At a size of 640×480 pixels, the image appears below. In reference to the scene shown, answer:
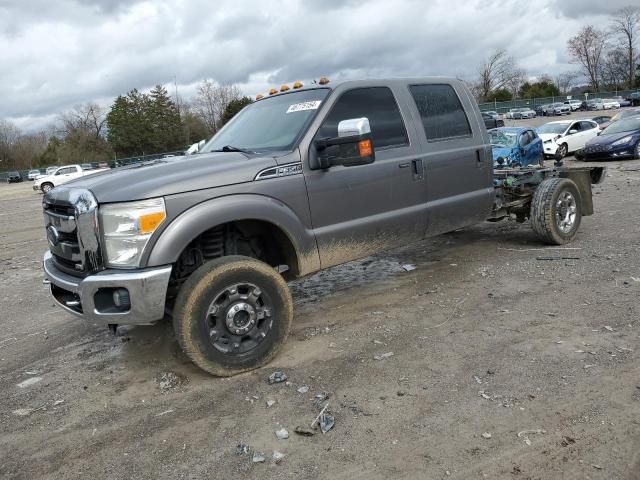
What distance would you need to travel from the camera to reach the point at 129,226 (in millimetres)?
3355

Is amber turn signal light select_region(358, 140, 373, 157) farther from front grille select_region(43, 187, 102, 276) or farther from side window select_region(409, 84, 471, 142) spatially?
front grille select_region(43, 187, 102, 276)

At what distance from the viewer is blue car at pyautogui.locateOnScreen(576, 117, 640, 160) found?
1659 centimetres

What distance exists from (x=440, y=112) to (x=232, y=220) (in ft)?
8.58

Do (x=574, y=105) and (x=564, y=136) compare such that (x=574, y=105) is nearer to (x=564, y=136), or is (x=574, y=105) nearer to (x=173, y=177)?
(x=564, y=136)

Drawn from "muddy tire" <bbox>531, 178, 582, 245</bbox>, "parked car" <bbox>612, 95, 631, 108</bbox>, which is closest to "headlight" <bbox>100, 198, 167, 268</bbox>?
"muddy tire" <bbox>531, 178, 582, 245</bbox>

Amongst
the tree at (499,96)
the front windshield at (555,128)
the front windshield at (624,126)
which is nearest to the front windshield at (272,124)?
the front windshield at (624,126)

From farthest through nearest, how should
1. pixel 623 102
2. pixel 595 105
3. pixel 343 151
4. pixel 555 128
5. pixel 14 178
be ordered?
pixel 14 178 → pixel 623 102 → pixel 595 105 → pixel 555 128 → pixel 343 151

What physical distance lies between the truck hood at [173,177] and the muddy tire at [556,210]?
3.76 m

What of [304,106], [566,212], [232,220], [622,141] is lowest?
[566,212]

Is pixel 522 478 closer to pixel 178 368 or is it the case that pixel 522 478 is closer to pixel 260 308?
pixel 260 308

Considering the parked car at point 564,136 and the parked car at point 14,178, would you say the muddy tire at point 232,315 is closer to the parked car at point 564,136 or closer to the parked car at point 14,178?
the parked car at point 564,136

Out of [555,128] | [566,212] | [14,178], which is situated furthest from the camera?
[14,178]

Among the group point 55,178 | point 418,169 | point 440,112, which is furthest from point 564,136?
point 55,178

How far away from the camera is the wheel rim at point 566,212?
21.2ft
